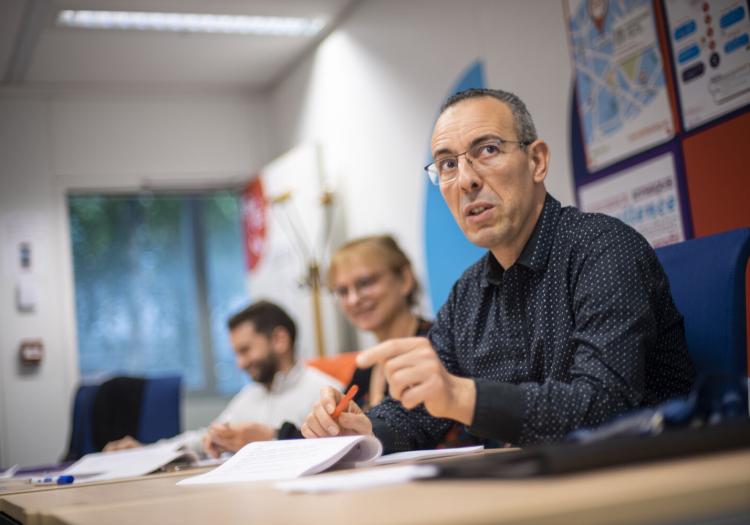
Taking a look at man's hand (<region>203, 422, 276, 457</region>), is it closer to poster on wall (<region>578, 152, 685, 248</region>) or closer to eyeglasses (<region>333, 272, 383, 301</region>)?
eyeglasses (<region>333, 272, 383, 301</region>)

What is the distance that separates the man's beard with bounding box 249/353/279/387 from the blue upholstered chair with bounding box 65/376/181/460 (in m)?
0.45

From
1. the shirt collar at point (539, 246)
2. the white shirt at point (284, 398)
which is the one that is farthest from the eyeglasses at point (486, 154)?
the white shirt at point (284, 398)

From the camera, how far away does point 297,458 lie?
4.14 feet

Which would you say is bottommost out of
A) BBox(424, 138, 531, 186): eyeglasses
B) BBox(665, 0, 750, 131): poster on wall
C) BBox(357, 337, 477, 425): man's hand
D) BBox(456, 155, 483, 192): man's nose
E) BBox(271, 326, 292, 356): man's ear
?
BBox(357, 337, 477, 425): man's hand

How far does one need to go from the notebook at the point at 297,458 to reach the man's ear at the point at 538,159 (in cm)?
60

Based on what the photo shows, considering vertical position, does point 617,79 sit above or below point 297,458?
above

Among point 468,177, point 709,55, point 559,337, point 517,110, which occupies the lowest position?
point 559,337

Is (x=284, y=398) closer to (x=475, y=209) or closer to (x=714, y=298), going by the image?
(x=475, y=209)

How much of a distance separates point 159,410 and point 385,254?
1441mm

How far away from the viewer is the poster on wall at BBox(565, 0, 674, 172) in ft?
8.79

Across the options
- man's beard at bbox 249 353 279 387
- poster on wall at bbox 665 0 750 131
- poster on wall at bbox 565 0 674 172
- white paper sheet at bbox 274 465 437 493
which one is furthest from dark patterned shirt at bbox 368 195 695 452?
man's beard at bbox 249 353 279 387

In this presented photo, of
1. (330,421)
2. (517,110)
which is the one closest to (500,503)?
(330,421)

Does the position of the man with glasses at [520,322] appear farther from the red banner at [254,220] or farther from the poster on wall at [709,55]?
the red banner at [254,220]

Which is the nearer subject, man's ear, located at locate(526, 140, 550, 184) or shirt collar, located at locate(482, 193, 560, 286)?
shirt collar, located at locate(482, 193, 560, 286)
